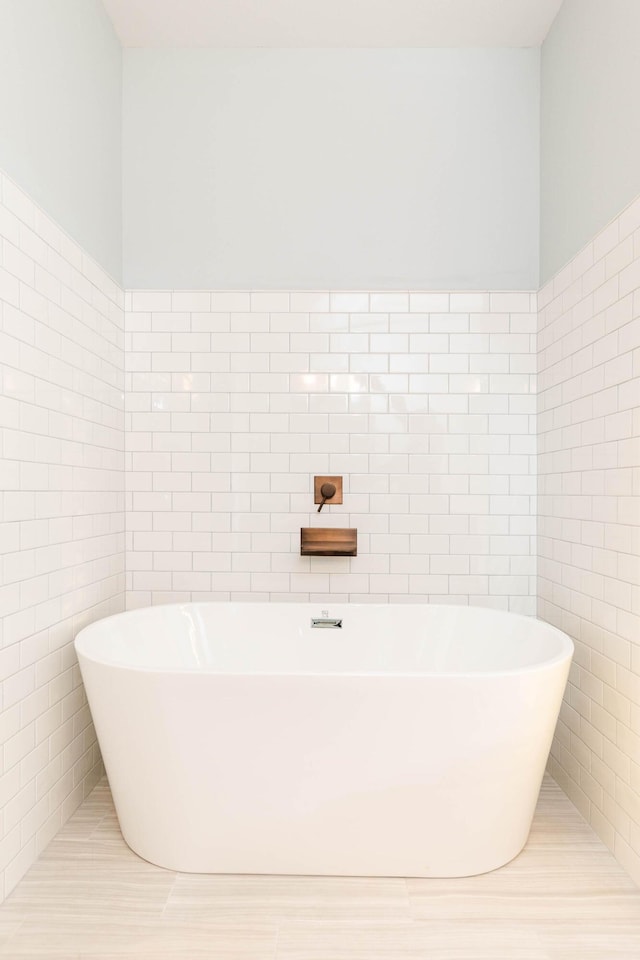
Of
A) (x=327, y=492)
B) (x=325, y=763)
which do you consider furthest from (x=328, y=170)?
(x=325, y=763)

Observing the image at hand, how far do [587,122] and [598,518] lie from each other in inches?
62.0

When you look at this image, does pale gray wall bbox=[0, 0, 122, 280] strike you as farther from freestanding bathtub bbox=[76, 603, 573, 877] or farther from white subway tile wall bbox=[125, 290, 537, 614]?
freestanding bathtub bbox=[76, 603, 573, 877]

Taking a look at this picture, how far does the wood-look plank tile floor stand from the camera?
6.36 ft

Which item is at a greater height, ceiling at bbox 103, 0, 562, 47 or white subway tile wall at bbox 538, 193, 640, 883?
ceiling at bbox 103, 0, 562, 47

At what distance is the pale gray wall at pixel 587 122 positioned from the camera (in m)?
2.43

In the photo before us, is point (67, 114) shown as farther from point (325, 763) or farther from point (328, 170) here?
point (325, 763)

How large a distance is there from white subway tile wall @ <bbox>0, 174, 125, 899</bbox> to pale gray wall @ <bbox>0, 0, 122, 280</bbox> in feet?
0.43

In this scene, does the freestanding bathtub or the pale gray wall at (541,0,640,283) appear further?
the pale gray wall at (541,0,640,283)

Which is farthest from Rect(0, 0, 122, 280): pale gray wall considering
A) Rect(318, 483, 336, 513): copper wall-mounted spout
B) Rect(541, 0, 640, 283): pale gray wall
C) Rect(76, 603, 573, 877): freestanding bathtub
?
Rect(541, 0, 640, 283): pale gray wall

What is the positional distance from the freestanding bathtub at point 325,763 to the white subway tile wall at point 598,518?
30cm

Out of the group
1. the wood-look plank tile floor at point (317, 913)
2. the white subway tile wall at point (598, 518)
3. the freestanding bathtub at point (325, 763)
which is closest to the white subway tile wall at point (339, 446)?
the white subway tile wall at point (598, 518)

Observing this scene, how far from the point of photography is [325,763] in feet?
7.16

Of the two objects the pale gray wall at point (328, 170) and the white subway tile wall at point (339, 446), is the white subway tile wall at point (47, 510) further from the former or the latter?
the pale gray wall at point (328, 170)

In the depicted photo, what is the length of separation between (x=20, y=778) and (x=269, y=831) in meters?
0.82
